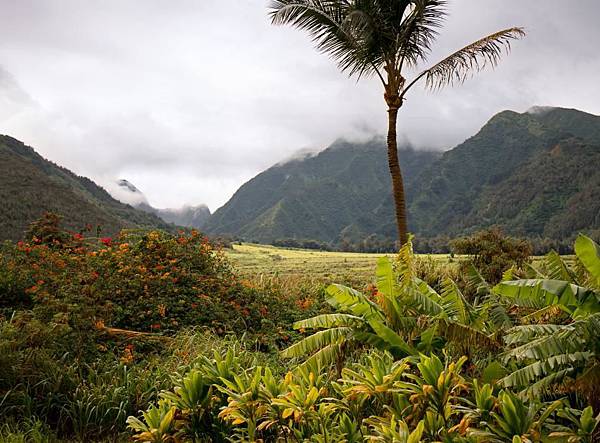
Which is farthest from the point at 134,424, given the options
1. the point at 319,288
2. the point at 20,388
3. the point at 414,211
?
the point at 414,211

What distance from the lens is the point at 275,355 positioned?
6457 millimetres

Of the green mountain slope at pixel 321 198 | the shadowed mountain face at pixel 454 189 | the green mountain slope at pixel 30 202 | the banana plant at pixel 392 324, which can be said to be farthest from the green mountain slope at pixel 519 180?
the banana plant at pixel 392 324

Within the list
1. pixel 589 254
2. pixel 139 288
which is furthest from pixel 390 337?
pixel 139 288

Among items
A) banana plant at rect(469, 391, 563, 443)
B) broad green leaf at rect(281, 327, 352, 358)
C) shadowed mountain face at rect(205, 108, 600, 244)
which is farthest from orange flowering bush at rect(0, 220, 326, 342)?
shadowed mountain face at rect(205, 108, 600, 244)

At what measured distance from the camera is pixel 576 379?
3.71 metres

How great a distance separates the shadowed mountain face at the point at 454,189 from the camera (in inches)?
3123

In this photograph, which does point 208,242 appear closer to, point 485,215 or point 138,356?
point 138,356

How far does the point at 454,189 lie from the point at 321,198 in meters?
46.5

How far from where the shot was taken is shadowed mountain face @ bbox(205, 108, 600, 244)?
79.3 meters

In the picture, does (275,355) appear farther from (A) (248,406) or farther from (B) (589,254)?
(B) (589,254)

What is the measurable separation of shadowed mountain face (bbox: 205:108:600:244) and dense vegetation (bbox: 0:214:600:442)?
6822 cm

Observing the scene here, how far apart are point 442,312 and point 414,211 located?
111979 millimetres

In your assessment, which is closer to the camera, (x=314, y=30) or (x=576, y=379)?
(x=576, y=379)

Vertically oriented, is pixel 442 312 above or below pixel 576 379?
above
